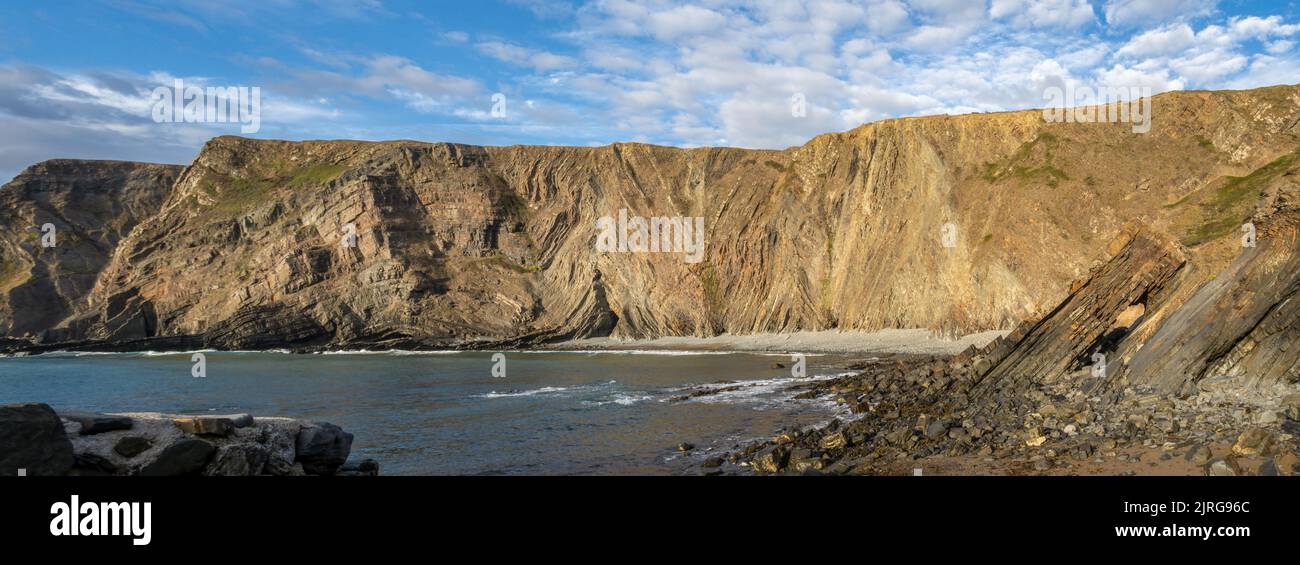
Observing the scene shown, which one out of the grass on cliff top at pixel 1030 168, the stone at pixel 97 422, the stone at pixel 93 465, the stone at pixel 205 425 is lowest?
the stone at pixel 93 465

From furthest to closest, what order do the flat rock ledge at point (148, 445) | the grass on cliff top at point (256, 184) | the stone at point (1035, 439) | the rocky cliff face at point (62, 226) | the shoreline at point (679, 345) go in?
1. the rocky cliff face at point (62, 226)
2. the grass on cliff top at point (256, 184)
3. the shoreline at point (679, 345)
4. the stone at point (1035, 439)
5. the flat rock ledge at point (148, 445)

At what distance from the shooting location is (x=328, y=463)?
1102cm

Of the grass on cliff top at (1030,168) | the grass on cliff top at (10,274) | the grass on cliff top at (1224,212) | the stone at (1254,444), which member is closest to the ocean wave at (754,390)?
the grass on cliff top at (1224,212)

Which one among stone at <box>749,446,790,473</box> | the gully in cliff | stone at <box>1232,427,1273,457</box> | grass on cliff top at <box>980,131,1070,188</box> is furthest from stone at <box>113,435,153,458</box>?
the gully in cliff

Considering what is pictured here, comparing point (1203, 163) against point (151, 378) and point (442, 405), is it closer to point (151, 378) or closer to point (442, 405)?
point (442, 405)

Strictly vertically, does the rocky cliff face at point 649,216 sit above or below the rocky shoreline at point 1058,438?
above

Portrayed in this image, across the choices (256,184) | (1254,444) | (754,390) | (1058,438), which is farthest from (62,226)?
(1254,444)

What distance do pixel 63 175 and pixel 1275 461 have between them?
134481 mm

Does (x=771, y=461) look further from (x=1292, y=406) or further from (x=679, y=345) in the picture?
(x=679, y=345)

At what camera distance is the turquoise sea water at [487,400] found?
20.1 m

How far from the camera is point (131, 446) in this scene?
8.14 metres

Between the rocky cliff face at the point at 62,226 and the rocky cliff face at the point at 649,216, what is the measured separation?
2.25m

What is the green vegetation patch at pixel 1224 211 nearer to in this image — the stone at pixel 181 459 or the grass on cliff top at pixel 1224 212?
the grass on cliff top at pixel 1224 212
